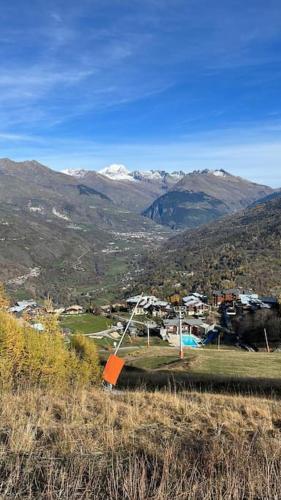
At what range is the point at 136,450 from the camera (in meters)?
6.08

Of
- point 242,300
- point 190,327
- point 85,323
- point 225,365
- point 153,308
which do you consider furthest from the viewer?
point 153,308

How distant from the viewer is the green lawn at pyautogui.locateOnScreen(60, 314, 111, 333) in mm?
119931

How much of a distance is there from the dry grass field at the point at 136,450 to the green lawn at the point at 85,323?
109361 mm

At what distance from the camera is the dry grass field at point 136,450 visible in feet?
15.1

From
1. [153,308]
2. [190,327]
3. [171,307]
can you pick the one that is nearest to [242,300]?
[190,327]

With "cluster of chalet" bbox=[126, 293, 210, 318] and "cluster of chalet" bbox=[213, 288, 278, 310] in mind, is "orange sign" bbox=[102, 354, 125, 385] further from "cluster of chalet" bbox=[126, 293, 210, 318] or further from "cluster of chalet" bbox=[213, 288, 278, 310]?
"cluster of chalet" bbox=[126, 293, 210, 318]

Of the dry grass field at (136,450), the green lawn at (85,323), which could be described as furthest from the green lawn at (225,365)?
the green lawn at (85,323)

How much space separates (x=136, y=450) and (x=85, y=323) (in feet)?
405

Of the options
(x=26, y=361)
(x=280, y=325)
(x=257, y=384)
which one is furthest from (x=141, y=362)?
(x=280, y=325)

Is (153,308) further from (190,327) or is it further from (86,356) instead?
(86,356)

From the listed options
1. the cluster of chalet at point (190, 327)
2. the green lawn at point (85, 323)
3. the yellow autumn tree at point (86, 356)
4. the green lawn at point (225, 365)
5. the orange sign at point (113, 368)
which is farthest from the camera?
the green lawn at point (85, 323)

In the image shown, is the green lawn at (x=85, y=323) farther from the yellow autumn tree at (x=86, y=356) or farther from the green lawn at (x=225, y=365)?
the green lawn at (x=225, y=365)

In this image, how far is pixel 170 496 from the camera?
448 centimetres

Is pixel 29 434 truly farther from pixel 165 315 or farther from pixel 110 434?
pixel 165 315
